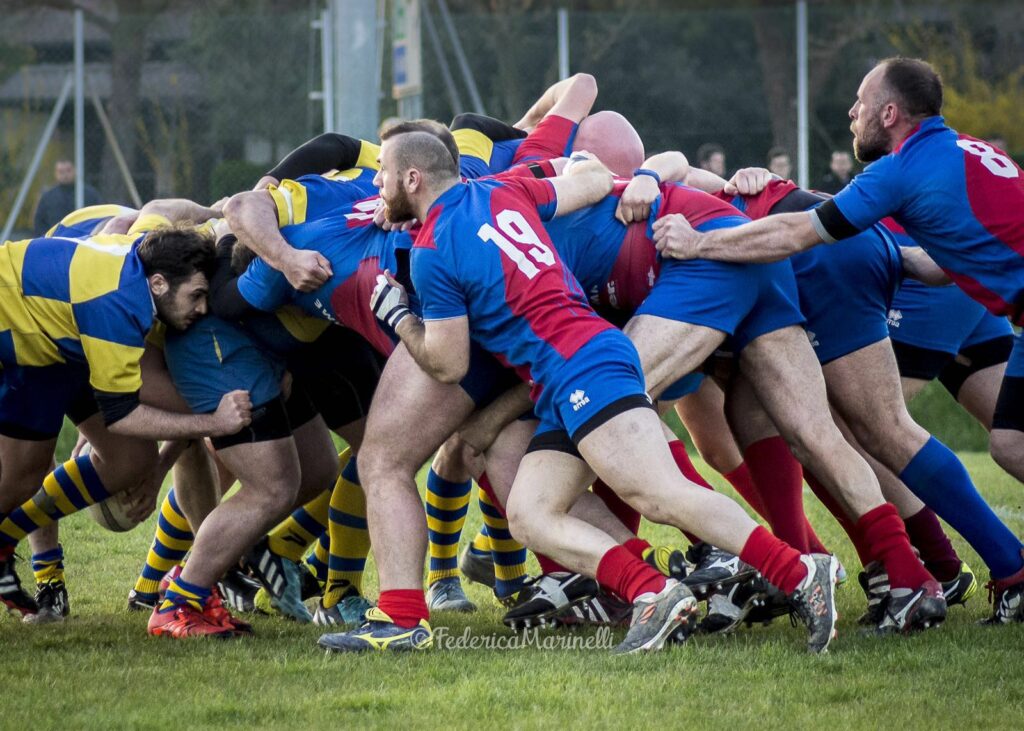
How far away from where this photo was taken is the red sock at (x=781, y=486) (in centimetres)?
519

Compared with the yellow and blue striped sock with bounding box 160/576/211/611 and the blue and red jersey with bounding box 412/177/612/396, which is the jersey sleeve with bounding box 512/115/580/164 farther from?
the yellow and blue striped sock with bounding box 160/576/211/611

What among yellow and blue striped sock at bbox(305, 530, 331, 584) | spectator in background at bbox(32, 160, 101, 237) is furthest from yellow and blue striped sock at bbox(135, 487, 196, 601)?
spectator in background at bbox(32, 160, 101, 237)

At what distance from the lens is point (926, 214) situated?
4.62 meters

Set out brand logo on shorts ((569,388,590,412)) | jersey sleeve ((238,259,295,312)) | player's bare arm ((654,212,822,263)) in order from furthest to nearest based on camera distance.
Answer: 1. jersey sleeve ((238,259,295,312))
2. player's bare arm ((654,212,822,263))
3. brand logo on shorts ((569,388,590,412))

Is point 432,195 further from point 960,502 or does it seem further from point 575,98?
point 960,502

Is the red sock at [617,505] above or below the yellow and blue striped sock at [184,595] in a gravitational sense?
above

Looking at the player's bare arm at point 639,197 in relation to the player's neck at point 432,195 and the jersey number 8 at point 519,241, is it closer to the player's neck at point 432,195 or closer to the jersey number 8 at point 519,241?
the jersey number 8 at point 519,241

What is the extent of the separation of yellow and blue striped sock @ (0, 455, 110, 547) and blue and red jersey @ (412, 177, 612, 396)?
1.99 m

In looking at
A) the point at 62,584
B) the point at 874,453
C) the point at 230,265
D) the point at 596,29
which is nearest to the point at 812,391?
the point at 874,453

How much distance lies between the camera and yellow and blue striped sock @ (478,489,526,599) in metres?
5.75

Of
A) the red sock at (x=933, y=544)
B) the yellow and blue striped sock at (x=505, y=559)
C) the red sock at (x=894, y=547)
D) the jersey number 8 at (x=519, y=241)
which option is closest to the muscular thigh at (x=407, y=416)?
the jersey number 8 at (x=519, y=241)

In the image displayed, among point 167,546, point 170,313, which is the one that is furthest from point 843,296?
point 167,546

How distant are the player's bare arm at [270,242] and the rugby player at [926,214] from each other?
122 centimetres

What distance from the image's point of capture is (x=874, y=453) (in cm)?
512
